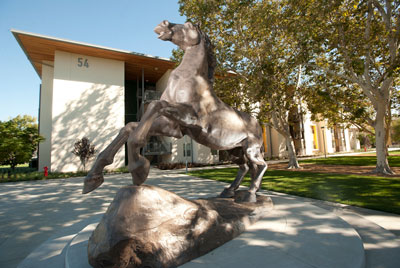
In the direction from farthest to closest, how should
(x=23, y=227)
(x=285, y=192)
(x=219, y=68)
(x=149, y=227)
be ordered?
(x=219, y=68)
(x=285, y=192)
(x=23, y=227)
(x=149, y=227)

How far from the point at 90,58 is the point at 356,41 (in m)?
17.8

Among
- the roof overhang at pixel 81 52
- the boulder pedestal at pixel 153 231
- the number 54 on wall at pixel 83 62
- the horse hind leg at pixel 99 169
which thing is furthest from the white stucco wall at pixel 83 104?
the boulder pedestal at pixel 153 231

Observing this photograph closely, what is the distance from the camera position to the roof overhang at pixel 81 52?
571 inches

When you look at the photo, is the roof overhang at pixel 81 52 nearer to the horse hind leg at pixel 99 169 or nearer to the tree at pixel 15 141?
the tree at pixel 15 141

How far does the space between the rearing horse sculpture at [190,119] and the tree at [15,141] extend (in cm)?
1579

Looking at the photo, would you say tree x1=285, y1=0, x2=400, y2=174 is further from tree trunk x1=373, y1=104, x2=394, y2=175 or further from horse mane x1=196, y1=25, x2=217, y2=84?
horse mane x1=196, y1=25, x2=217, y2=84

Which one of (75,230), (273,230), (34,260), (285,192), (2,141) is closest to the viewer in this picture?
(34,260)

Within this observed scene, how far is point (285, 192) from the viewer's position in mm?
5770

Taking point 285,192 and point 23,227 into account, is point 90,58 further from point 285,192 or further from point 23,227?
point 285,192

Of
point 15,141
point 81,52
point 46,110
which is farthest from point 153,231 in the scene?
point 46,110

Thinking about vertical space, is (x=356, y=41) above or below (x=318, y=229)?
above

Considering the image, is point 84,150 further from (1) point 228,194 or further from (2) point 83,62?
(1) point 228,194

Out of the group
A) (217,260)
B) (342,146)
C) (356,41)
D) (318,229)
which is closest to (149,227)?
(217,260)

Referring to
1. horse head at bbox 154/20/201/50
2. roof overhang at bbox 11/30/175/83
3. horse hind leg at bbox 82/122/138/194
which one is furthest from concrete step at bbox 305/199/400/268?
roof overhang at bbox 11/30/175/83
